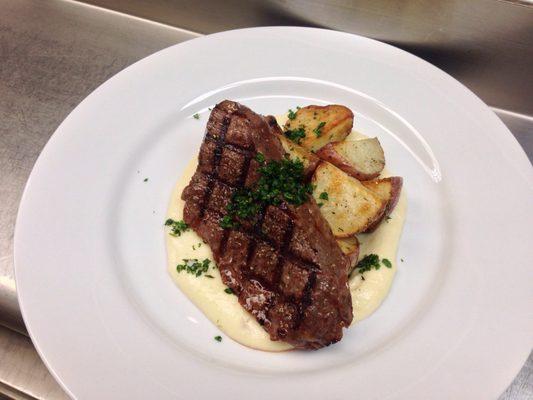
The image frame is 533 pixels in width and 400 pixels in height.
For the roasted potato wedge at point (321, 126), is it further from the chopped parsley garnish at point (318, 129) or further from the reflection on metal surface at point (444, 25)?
the reflection on metal surface at point (444, 25)

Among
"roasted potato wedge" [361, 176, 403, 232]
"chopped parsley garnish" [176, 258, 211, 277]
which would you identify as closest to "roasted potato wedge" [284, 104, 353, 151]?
"roasted potato wedge" [361, 176, 403, 232]

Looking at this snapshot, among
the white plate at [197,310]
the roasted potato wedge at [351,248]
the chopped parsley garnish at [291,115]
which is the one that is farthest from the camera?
the chopped parsley garnish at [291,115]

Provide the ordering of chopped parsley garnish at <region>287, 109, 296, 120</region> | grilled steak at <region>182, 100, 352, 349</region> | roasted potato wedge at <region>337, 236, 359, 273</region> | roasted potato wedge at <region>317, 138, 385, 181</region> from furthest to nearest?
chopped parsley garnish at <region>287, 109, 296, 120</region> → roasted potato wedge at <region>317, 138, 385, 181</region> → roasted potato wedge at <region>337, 236, 359, 273</region> → grilled steak at <region>182, 100, 352, 349</region>

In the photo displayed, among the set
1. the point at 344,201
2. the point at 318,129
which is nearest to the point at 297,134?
the point at 318,129

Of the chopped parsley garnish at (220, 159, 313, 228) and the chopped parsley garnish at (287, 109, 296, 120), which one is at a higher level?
the chopped parsley garnish at (287, 109, 296, 120)

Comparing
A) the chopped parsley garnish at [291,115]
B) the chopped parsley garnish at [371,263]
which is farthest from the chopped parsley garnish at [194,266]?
the chopped parsley garnish at [291,115]

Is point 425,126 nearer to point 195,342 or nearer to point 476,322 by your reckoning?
point 476,322

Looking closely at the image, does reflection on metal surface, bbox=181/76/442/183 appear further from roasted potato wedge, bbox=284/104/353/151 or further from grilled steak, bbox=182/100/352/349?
grilled steak, bbox=182/100/352/349
